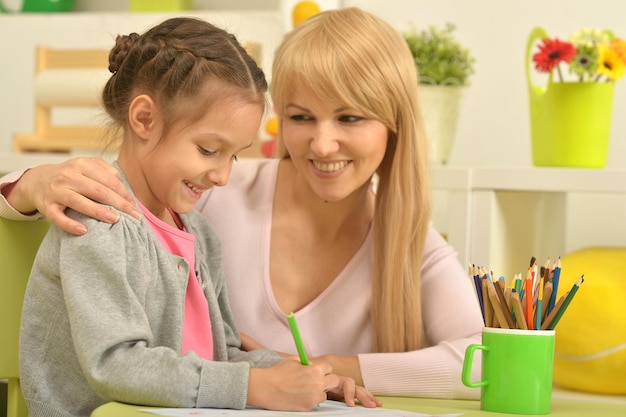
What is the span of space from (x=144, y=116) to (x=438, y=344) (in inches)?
20.9

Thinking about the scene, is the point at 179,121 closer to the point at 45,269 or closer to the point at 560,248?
the point at 45,269

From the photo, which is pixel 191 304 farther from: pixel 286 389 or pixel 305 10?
pixel 305 10

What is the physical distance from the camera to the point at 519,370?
3.40 feet

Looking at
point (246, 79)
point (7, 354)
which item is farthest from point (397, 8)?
point (7, 354)

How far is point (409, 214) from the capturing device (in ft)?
4.58

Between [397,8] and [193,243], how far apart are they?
1117mm

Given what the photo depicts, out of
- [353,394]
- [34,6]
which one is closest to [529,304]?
[353,394]

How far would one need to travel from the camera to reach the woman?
51.5 inches

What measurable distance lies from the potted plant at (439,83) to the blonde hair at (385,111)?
436 mm

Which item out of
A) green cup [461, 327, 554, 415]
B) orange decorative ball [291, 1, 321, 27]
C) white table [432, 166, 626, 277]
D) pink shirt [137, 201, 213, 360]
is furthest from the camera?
orange decorative ball [291, 1, 321, 27]

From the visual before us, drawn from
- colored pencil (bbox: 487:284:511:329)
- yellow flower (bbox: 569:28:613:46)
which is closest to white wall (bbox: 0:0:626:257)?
yellow flower (bbox: 569:28:613:46)

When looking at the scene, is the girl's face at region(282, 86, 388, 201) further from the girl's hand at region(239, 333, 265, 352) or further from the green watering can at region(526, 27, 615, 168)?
the green watering can at region(526, 27, 615, 168)

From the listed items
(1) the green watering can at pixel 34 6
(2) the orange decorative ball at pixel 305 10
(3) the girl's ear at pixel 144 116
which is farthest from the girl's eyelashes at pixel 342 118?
(1) the green watering can at pixel 34 6

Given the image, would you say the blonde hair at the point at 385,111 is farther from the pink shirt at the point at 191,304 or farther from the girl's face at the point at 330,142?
the pink shirt at the point at 191,304
